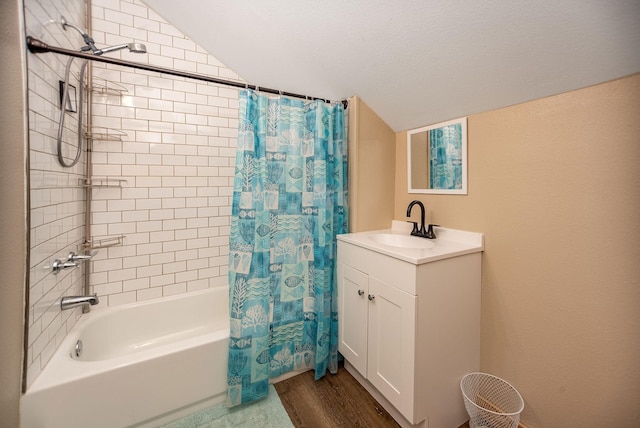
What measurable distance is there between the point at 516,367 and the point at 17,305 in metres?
2.34

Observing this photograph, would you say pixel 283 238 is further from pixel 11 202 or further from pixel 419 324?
pixel 11 202

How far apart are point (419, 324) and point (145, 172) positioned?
79.8 inches

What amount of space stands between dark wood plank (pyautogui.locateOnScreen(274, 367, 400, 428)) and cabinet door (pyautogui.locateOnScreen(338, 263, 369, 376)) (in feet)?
0.53

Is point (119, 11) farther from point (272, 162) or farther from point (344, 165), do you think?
point (344, 165)

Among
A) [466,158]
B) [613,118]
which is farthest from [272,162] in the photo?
[613,118]

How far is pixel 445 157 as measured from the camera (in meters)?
1.74

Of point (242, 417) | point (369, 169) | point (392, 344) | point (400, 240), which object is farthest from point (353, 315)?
point (369, 169)

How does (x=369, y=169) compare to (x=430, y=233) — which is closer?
(x=430, y=233)

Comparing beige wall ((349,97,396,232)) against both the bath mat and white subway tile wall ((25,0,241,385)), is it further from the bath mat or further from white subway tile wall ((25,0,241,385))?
the bath mat

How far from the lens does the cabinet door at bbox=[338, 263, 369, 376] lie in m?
1.64

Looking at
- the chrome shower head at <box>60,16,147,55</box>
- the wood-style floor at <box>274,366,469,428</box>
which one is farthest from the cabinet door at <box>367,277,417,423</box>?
the chrome shower head at <box>60,16,147,55</box>

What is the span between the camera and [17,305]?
994 millimetres

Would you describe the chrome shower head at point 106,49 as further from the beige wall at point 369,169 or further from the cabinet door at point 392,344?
the cabinet door at point 392,344

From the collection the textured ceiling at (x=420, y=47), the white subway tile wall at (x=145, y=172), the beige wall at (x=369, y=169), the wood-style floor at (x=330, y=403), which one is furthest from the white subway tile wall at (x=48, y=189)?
the beige wall at (x=369, y=169)
